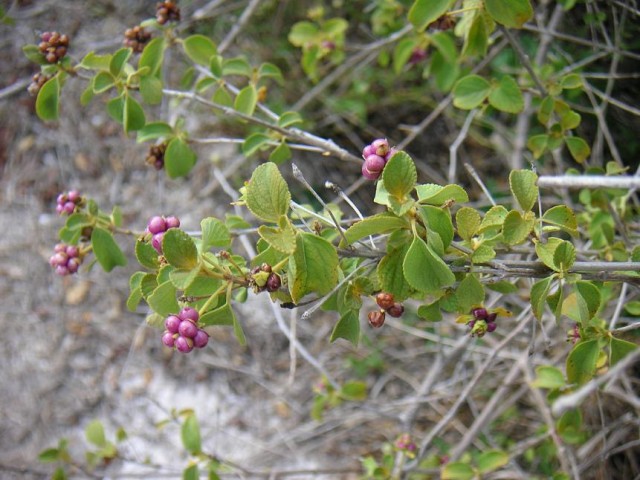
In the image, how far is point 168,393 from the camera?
2.91 meters

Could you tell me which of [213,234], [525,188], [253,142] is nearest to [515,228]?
[525,188]

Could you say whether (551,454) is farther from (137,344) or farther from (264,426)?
(137,344)

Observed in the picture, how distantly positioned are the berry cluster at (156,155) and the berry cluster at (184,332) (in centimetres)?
66

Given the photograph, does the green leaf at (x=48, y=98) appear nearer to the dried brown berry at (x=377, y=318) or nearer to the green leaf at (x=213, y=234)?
the green leaf at (x=213, y=234)

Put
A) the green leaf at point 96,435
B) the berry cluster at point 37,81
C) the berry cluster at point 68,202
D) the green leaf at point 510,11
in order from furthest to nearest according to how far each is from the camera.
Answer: the green leaf at point 96,435
the berry cluster at point 37,81
the berry cluster at point 68,202
the green leaf at point 510,11

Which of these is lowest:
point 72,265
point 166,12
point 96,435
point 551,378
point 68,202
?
point 96,435

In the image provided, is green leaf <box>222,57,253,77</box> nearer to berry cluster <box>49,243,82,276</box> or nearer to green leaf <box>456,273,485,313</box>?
berry cluster <box>49,243,82,276</box>

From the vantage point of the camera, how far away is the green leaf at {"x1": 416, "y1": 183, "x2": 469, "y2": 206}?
0.89 metres

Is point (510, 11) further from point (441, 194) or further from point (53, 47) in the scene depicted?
point (53, 47)

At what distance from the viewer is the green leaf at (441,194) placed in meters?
0.89

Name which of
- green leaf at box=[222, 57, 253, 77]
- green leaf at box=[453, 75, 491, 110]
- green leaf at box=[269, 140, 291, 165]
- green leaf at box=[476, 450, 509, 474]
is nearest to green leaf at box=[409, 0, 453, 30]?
green leaf at box=[453, 75, 491, 110]

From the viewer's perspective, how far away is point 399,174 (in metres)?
0.85

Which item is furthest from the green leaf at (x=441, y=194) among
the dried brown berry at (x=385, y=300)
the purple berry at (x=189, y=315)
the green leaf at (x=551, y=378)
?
the green leaf at (x=551, y=378)

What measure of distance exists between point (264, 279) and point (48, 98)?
843 mm
